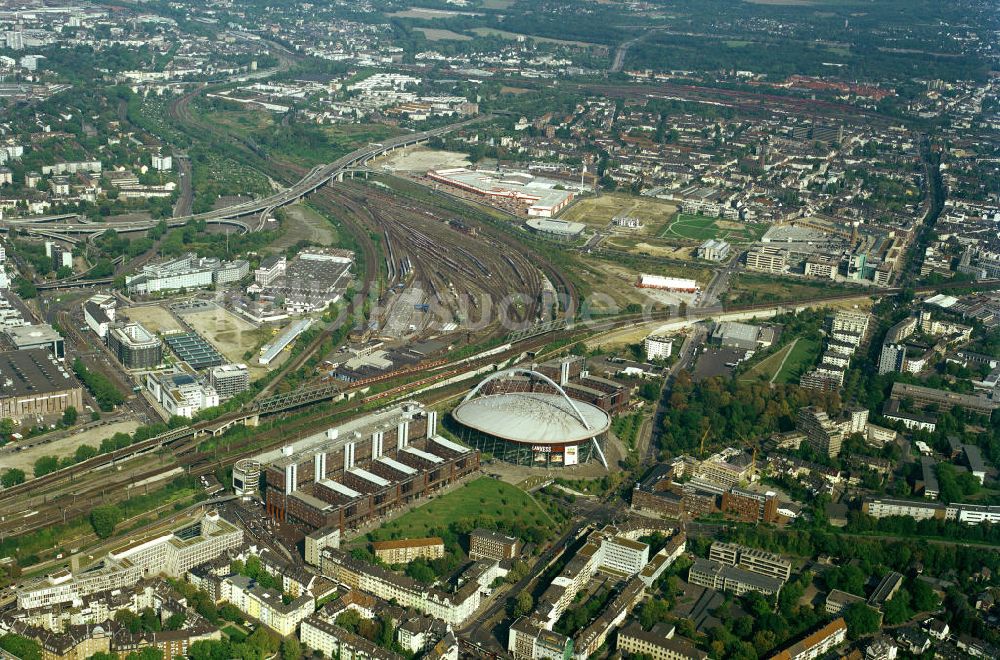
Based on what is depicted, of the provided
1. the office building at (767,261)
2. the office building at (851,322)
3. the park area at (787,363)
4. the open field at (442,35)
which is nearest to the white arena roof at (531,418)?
the park area at (787,363)

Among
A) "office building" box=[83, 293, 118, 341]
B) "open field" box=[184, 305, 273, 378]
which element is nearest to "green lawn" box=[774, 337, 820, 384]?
"open field" box=[184, 305, 273, 378]

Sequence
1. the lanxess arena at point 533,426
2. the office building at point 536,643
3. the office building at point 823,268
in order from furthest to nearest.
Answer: the office building at point 823,268 < the lanxess arena at point 533,426 < the office building at point 536,643

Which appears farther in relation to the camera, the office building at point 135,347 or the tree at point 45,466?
the office building at point 135,347

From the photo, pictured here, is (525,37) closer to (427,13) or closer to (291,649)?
(427,13)

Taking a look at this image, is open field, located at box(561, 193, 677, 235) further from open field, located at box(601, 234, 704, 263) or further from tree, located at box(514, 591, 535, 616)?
tree, located at box(514, 591, 535, 616)

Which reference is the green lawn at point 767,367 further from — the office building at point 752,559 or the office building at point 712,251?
the office building at point 752,559
